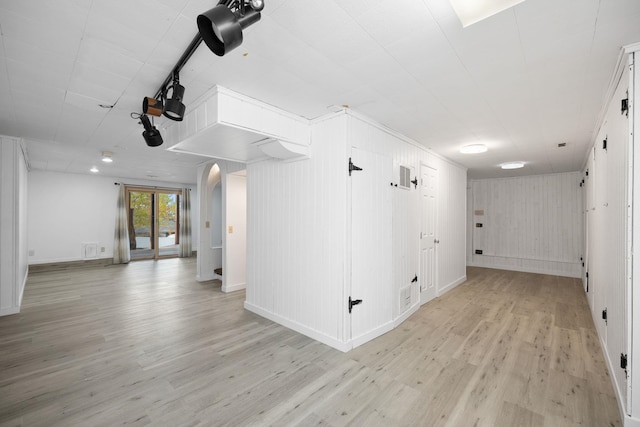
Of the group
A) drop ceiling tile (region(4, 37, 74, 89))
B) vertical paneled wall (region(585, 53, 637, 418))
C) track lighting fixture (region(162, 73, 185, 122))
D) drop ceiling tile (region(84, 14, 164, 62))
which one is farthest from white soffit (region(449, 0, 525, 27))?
drop ceiling tile (region(4, 37, 74, 89))

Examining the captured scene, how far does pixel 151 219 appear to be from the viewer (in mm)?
8938

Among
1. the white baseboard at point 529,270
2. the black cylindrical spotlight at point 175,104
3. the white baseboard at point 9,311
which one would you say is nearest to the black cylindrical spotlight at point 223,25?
the black cylindrical spotlight at point 175,104

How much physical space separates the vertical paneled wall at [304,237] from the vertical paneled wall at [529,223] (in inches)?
262

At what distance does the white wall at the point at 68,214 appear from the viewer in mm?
6941

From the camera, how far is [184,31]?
1.64 m

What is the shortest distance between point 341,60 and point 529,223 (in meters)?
7.59

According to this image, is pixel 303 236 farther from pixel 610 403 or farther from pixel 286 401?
pixel 610 403

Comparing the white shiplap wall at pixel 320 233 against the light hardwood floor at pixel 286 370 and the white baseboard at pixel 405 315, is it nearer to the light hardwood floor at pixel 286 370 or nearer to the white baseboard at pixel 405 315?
the white baseboard at pixel 405 315

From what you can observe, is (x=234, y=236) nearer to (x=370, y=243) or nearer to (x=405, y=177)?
(x=370, y=243)

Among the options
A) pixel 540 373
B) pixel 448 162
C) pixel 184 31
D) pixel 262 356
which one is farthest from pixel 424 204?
pixel 184 31

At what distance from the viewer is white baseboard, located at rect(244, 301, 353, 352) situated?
2.87m

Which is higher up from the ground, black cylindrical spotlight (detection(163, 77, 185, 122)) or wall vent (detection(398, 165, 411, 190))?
black cylindrical spotlight (detection(163, 77, 185, 122))

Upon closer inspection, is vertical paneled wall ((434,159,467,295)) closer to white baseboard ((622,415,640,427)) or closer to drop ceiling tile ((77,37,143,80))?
white baseboard ((622,415,640,427))

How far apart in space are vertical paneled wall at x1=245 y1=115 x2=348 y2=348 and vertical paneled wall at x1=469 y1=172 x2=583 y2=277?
6.64m
